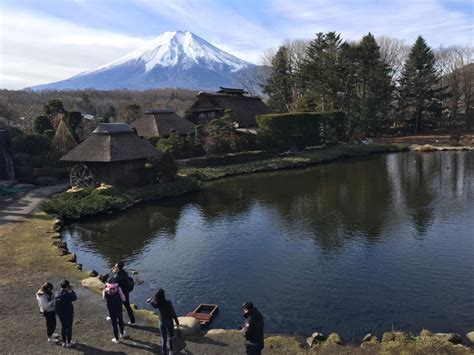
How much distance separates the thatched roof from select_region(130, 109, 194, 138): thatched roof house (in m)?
13.8

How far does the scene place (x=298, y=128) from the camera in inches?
2341

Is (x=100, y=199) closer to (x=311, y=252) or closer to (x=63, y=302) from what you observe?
(x=311, y=252)

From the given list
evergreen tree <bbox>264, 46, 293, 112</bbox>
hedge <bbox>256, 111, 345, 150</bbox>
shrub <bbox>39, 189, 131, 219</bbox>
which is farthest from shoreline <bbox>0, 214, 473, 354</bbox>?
evergreen tree <bbox>264, 46, 293, 112</bbox>

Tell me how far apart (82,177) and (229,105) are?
31.7 meters

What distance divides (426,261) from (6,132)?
39611mm

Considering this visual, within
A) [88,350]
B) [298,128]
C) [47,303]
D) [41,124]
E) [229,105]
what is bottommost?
[88,350]

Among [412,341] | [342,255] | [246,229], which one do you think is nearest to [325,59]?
[246,229]

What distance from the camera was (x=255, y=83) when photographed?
10600cm

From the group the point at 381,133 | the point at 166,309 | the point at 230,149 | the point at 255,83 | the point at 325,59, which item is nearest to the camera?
the point at 166,309

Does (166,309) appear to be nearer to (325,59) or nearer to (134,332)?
(134,332)

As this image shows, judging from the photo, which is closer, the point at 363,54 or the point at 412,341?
the point at 412,341

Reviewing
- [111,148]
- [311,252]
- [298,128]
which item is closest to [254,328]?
[311,252]

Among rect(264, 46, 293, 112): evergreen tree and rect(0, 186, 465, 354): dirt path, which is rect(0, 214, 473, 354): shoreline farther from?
rect(264, 46, 293, 112): evergreen tree

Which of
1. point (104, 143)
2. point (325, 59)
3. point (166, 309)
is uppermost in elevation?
point (325, 59)
